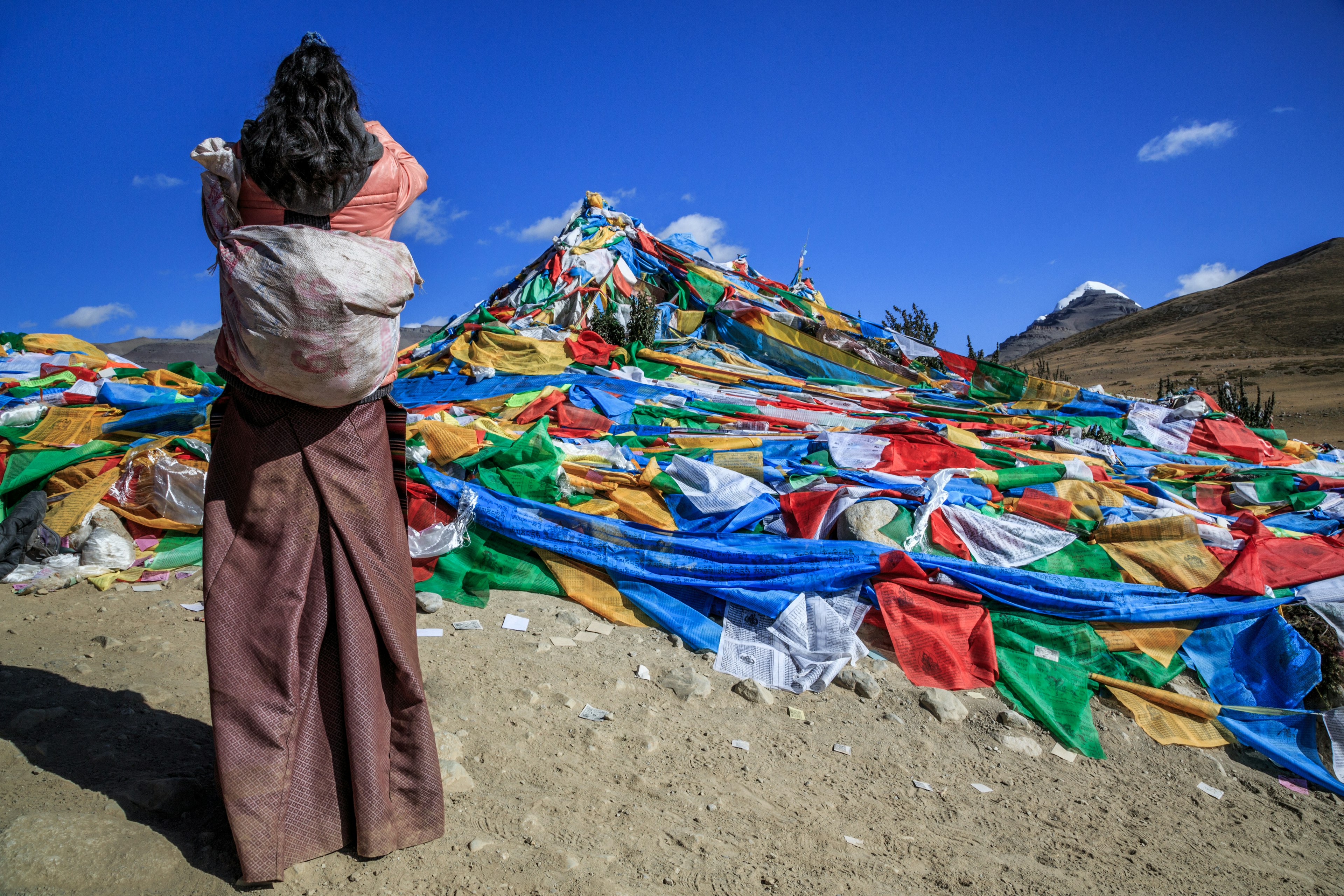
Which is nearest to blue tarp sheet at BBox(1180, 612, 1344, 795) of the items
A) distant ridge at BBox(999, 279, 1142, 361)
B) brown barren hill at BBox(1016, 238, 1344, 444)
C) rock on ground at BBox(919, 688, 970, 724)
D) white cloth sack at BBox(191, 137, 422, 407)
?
rock on ground at BBox(919, 688, 970, 724)

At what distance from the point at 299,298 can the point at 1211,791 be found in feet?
10.5

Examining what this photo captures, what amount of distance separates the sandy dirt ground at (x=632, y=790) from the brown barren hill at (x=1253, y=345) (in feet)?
39.5

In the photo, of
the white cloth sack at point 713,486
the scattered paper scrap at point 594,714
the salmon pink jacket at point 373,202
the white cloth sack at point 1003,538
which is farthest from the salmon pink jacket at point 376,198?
the white cloth sack at point 1003,538

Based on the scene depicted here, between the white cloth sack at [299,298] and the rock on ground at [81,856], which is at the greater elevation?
the white cloth sack at [299,298]

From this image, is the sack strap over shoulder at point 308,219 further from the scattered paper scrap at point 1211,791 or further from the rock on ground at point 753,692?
the scattered paper scrap at point 1211,791

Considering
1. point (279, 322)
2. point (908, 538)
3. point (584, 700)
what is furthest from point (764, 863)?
point (908, 538)

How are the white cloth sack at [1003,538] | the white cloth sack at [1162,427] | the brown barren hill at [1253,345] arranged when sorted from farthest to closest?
1. the brown barren hill at [1253,345]
2. the white cloth sack at [1162,427]
3. the white cloth sack at [1003,538]

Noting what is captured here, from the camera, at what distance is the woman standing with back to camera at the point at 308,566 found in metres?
1.47

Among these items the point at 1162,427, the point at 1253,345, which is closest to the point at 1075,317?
the point at 1253,345

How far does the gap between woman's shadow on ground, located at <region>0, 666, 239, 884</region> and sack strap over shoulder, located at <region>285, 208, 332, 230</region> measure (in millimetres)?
1237

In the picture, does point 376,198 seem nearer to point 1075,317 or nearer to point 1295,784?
point 1295,784

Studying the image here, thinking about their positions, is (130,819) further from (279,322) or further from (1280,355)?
(1280,355)

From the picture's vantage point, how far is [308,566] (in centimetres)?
158

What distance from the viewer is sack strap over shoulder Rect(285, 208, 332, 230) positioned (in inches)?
59.5
